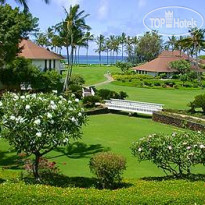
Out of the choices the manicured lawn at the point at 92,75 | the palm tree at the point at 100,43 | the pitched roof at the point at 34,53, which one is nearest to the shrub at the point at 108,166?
the pitched roof at the point at 34,53

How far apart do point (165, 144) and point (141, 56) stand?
106360 mm

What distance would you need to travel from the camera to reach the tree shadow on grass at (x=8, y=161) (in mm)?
13923

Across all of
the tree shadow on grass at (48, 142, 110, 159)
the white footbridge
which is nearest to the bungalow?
the white footbridge

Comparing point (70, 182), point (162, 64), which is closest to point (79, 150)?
point (70, 182)

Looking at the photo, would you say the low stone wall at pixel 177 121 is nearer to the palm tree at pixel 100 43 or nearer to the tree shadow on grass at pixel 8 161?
the tree shadow on grass at pixel 8 161

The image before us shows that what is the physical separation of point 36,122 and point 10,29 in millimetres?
20961

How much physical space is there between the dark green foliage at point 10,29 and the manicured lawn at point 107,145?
8.63 m

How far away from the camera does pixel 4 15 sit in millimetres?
29406

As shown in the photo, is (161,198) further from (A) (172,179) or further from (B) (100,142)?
(B) (100,142)

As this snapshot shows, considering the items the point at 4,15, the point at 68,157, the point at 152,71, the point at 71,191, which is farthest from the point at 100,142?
the point at 152,71

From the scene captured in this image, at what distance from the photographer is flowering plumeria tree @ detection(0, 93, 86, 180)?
10039 mm

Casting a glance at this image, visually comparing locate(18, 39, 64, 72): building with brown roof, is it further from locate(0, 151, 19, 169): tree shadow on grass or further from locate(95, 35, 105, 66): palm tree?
locate(95, 35, 105, 66): palm tree

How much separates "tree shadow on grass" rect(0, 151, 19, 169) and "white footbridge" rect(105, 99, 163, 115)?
1339cm

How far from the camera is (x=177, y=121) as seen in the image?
78.9 ft
